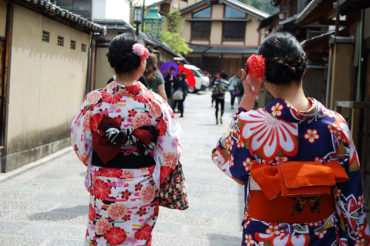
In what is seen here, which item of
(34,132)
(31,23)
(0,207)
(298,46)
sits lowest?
(0,207)

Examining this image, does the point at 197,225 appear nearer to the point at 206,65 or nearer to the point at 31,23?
the point at 31,23

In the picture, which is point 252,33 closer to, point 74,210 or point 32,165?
point 32,165


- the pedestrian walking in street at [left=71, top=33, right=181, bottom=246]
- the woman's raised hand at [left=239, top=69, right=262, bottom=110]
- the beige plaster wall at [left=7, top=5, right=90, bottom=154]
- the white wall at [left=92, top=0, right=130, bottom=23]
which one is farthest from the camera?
the white wall at [left=92, top=0, right=130, bottom=23]

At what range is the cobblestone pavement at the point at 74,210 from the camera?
4.89 metres

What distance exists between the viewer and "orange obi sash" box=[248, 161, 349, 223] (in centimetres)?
225

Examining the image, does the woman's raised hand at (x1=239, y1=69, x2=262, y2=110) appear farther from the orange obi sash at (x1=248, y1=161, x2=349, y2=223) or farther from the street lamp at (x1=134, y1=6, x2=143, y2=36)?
the street lamp at (x1=134, y1=6, x2=143, y2=36)

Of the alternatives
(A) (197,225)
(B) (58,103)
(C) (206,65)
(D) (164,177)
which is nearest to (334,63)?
(A) (197,225)

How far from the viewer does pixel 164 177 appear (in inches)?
129

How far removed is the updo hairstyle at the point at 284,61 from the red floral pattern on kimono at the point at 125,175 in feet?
3.46

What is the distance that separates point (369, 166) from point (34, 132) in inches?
252

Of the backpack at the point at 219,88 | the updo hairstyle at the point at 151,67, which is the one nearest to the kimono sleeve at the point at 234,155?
the updo hairstyle at the point at 151,67

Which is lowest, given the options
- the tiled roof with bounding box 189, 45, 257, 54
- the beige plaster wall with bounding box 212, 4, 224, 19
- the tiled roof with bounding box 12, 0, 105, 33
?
the tiled roof with bounding box 12, 0, 105, 33

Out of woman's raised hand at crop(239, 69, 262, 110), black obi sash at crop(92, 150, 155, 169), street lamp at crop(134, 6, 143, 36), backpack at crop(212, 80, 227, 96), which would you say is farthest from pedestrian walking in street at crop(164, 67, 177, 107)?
woman's raised hand at crop(239, 69, 262, 110)

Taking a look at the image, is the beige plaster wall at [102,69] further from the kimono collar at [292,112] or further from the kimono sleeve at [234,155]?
the kimono collar at [292,112]
